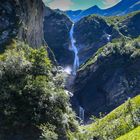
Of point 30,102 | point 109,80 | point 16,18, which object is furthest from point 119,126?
point 109,80

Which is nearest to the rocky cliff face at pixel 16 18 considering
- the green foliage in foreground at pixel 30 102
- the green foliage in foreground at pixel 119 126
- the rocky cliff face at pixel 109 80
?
the green foliage in foreground at pixel 30 102

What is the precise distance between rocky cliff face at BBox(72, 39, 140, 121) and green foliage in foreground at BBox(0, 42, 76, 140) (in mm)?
87417

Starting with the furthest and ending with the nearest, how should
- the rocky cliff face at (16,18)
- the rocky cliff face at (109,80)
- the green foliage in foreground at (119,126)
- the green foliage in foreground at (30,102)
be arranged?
the rocky cliff face at (109,80) → the rocky cliff face at (16,18) → the green foliage in foreground at (30,102) → the green foliage in foreground at (119,126)

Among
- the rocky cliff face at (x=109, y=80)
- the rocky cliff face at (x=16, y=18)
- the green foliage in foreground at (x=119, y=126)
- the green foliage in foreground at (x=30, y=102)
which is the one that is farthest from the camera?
the rocky cliff face at (x=109, y=80)

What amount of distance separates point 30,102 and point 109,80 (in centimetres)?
10728

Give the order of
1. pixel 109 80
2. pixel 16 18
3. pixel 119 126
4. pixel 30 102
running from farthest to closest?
pixel 109 80
pixel 16 18
pixel 30 102
pixel 119 126

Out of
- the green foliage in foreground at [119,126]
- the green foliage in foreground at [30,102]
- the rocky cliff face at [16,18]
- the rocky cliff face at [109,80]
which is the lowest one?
the green foliage in foreground at [119,126]

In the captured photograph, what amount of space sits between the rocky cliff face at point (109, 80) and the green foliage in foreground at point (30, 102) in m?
→ 87.4

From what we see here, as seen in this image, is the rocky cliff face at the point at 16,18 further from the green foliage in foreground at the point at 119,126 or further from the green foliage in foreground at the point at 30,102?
the green foliage in foreground at the point at 119,126

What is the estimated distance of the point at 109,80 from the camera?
16975 cm

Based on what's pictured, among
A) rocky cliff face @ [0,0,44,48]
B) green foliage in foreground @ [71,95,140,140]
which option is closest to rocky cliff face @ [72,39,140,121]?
rocky cliff face @ [0,0,44,48]

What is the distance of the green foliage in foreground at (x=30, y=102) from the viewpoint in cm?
6303

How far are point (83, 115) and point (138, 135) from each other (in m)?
120

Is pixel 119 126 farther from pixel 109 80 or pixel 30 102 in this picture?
pixel 109 80
